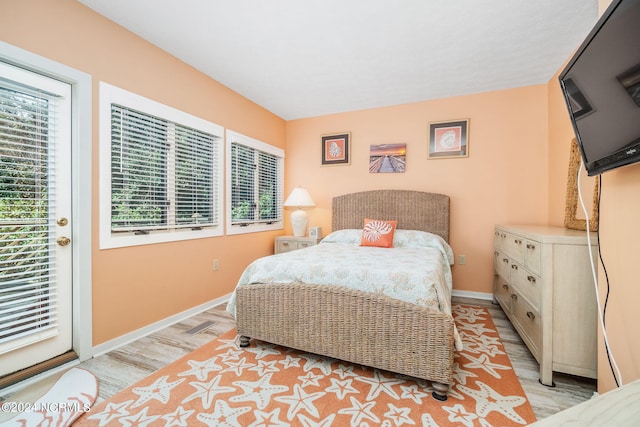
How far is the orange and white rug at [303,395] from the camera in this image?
139 centimetres

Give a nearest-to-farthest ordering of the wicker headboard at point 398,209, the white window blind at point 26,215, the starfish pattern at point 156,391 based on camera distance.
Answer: the starfish pattern at point 156,391 < the white window blind at point 26,215 < the wicker headboard at point 398,209

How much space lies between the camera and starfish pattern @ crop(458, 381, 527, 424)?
1.43 metres

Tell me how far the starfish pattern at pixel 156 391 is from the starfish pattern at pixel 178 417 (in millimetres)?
122

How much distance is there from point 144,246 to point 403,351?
2.17 metres

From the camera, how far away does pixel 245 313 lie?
82.7 inches

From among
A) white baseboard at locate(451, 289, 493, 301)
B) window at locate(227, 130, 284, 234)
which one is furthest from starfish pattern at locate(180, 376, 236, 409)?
white baseboard at locate(451, 289, 493, 301)

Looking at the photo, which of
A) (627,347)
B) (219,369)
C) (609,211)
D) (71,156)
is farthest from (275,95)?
(627,347)

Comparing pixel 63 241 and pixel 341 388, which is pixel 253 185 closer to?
pixel 63 241

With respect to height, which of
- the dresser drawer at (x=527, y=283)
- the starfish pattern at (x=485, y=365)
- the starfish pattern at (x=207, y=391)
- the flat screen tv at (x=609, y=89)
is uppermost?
the flat screen tv at (x=609, y=89)

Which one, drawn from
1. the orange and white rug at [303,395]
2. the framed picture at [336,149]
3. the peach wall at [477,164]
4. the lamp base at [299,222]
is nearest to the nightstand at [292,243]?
the lamp base at [299,222]

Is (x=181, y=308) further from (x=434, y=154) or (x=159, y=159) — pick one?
(x=434, y=154)

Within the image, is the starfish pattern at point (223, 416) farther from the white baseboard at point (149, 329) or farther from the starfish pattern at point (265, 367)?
the white baseboard at point (149, 329)

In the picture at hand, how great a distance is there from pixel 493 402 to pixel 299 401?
41.7 inches

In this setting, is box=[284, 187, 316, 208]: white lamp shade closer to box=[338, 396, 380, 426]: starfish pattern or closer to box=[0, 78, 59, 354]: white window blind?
box=[0, 78, 59, 354]: white window blind
